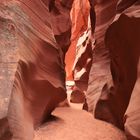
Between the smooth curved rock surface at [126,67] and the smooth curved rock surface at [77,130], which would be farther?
the smooth curved rock surface at [77,130]

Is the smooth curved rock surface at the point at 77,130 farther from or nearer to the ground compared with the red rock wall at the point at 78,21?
farther from the ground

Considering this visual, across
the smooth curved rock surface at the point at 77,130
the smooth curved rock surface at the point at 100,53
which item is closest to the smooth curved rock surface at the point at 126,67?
the smooth curved rock surface at the point at 77,130

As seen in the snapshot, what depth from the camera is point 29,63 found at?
117 inches

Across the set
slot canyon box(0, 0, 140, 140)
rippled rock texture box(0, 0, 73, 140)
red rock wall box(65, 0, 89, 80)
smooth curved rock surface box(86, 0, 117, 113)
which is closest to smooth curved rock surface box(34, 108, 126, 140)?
slot canyon box(0, 0, 140, 140)

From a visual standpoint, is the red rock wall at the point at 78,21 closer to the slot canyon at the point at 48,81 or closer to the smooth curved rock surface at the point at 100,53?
the smooth curved rock surface at the point at 100,53

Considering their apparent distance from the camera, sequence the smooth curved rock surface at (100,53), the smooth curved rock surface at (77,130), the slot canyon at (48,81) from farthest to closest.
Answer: the smooth curved rock surface at (100,53), the smooth curved rock surface at (77,130), the slot canyon at (48,81)

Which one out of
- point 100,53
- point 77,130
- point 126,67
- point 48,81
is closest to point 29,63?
point 48,81

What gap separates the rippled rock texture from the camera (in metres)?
2.45

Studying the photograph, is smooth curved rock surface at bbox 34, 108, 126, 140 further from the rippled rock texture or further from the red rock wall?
the red rock wall

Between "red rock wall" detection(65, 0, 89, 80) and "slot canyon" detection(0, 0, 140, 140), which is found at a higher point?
"slot canyon" detection(0, 0, 140, 140)

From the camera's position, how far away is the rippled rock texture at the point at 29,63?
96.6 inches

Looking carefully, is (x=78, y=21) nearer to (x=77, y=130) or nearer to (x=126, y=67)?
(x=126, y=67)

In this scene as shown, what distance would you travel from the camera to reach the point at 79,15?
36.0ft

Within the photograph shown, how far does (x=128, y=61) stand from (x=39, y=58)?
3.06ft
